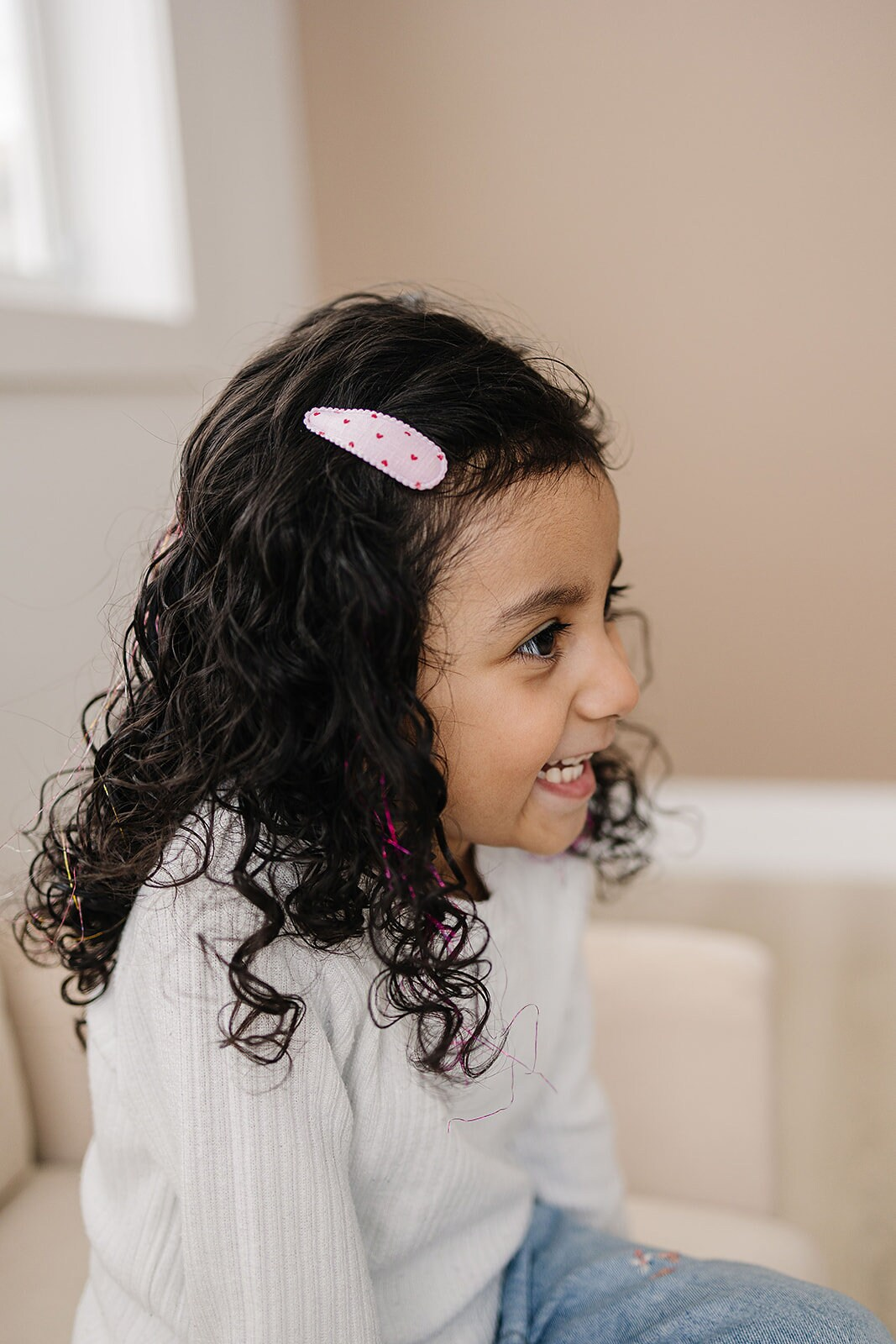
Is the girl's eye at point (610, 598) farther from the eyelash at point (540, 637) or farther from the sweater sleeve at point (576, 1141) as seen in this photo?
the sweater sleeve at point (576, 1141)

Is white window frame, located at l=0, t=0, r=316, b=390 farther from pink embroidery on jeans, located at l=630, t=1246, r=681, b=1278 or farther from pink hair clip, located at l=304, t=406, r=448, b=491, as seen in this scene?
pink embroidery on jeans, located at l=630, t=1246, r=681, b=1278

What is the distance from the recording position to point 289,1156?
1.86 feet

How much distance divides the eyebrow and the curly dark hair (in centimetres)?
5

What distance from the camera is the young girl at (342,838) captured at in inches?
22.7

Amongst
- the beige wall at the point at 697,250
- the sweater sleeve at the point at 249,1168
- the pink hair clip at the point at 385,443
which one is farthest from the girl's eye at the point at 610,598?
the beige wall at the point at 697,250

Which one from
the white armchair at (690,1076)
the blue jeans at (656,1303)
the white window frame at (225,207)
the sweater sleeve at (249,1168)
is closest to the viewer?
the sweater sleeve at (249,1168)

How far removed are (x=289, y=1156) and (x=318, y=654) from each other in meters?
0.26

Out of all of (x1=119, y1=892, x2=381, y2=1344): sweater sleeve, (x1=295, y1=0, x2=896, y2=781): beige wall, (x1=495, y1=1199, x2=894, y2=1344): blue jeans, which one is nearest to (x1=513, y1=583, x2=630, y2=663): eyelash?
(x1=119, y1=892, x2=381, y2=1344): sweater sleeve

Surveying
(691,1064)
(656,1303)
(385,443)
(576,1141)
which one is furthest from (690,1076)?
(385,443)

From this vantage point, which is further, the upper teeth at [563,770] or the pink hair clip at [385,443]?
the upper teeth at [563,770]

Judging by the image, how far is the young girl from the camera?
1.89 ft

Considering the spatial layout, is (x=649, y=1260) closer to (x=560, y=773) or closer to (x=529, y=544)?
(x=560, y=773)

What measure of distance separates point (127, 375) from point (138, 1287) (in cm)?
85

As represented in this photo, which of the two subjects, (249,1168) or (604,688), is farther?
(604,688)
